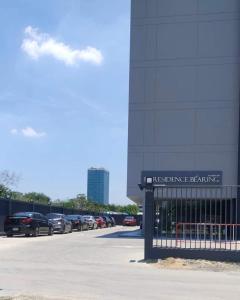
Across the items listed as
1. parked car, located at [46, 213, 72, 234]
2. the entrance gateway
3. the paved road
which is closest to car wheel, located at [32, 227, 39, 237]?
parked car, located at [46, 213, 72, 234]

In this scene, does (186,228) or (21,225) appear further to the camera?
(21,225)

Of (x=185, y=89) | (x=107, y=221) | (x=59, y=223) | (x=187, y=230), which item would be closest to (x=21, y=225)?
(x=59, y=223)

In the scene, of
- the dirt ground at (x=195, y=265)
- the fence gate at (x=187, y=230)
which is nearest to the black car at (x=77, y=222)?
the fence gate at (x=187, y=230)

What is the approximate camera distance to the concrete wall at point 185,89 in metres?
40.0

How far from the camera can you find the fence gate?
62.6ft

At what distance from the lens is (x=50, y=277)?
47.0 ft

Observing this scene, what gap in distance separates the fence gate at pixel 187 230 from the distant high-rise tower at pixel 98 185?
147 m

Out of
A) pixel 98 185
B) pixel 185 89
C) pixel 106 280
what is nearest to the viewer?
pixel 106 280

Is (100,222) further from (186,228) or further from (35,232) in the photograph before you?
(186,228)

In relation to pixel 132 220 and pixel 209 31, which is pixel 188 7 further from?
pixel 132 220

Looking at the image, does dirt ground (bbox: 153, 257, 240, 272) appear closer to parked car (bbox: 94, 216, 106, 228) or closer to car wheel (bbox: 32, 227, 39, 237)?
car wheel (bbox: 32, 227, 39, 237)

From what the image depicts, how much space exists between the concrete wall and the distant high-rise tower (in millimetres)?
127775

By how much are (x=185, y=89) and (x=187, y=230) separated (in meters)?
21.7

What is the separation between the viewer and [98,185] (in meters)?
171
